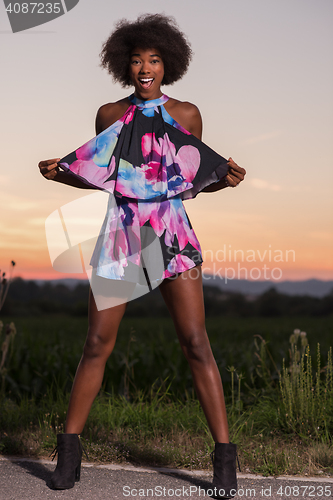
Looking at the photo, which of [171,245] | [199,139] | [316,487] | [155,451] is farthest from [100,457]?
[199,139]

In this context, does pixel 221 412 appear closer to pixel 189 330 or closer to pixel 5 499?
pixel 189 330

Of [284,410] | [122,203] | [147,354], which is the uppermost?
[122,203]

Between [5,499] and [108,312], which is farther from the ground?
[108,312]

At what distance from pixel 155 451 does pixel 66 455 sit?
88cm

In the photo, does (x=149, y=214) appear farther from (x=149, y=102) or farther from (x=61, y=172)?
(x=149, y=102)

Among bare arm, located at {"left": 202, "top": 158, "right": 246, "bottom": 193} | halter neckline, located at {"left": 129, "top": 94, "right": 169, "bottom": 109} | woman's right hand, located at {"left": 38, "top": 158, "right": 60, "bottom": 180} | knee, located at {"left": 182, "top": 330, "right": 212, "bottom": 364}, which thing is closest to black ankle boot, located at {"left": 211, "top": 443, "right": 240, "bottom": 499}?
knee, located at {"left": 182, "top": 330, "right": 212, "bottom": 364}

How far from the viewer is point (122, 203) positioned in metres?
2.87

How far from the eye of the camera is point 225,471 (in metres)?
2.65

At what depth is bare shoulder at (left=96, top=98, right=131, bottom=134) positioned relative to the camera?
3.05m

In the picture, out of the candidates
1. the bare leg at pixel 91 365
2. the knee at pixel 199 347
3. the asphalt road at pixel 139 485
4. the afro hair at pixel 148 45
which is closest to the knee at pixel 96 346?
the bare leg at pixel 91 365

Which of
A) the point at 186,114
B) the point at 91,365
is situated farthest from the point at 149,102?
the point at 91,365

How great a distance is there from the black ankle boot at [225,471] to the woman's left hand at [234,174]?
1.51m

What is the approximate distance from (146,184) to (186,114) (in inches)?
22.3

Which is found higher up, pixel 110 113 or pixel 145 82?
pixel 145 82
